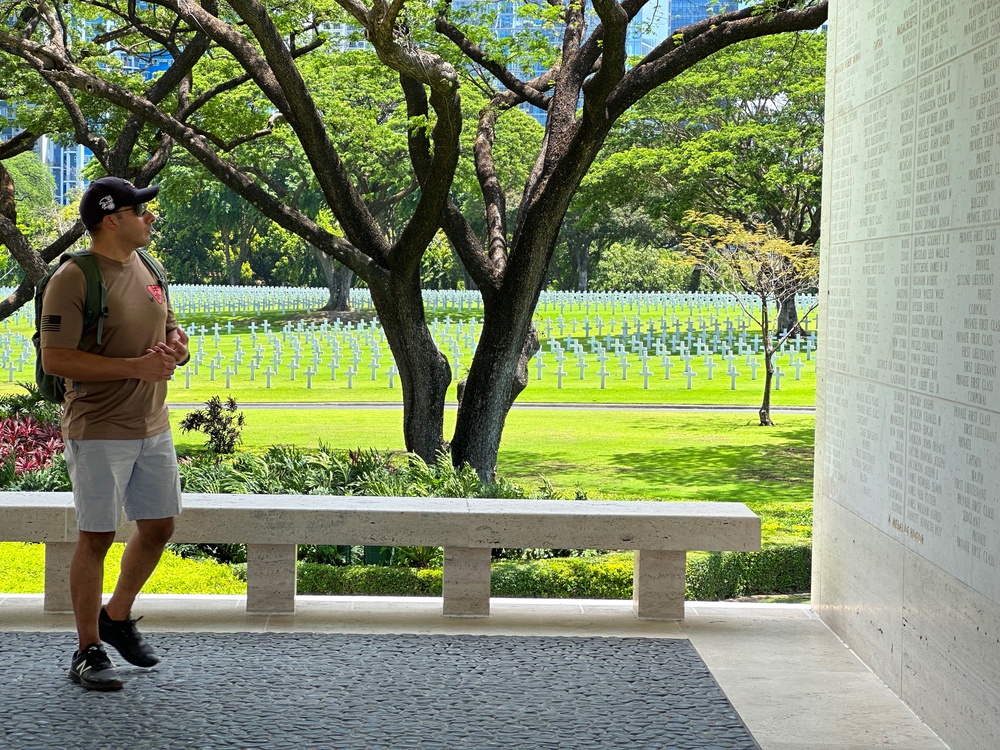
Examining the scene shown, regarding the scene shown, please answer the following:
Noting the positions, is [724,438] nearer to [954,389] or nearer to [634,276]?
[954,389]

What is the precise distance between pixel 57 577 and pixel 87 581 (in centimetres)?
125

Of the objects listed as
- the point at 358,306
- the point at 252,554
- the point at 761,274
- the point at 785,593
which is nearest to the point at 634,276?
the point at 358,306

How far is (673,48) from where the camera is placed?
1009 cm

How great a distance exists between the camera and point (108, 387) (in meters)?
4.35

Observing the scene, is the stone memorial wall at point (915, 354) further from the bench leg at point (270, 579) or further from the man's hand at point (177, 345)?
the man's hand at point (177, 345)

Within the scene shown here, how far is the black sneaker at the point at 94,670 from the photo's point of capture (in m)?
4.34

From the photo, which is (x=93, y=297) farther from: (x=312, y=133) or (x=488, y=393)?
(x=488, y=393)

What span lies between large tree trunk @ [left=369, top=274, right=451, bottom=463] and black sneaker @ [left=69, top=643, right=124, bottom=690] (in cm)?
614

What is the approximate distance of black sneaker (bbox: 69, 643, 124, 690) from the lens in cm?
434

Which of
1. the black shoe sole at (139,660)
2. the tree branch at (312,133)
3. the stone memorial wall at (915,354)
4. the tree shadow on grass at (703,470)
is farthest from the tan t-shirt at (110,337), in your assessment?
the tree shadow on grass at (703,470)

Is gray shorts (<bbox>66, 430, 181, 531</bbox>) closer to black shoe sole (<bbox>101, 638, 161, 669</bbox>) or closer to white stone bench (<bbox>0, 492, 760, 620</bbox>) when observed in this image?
black shoe sole (<bbox>101, 638, 161, 669</bbox>)

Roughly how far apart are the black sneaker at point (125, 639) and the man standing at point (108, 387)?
0.31ft

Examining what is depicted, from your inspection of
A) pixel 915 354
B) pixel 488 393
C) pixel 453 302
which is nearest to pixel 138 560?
pixel 915 354

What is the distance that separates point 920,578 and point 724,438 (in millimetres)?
18145
